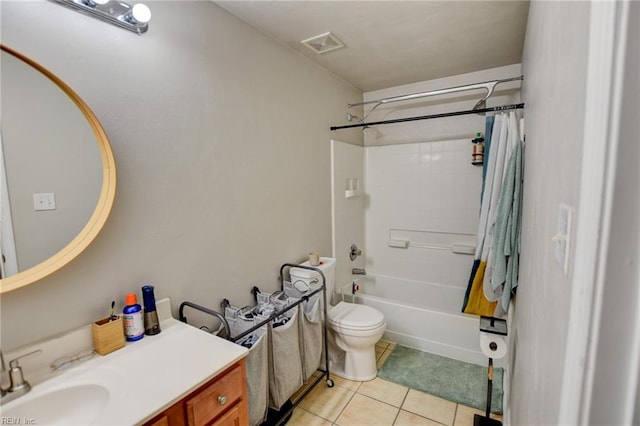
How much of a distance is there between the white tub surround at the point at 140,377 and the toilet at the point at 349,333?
991mm

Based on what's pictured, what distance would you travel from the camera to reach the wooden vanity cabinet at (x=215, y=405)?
0.97 meters

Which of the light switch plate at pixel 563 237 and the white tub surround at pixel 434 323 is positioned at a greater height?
the light switch plate at pixel 563 237

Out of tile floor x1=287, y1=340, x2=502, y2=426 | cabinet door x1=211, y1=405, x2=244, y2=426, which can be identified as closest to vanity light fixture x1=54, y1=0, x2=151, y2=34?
cabinet door x1=211, y1=405, x2=244, y2=426

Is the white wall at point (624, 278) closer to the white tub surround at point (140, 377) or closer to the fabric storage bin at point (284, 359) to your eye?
the white tub surround at point (140, 377)

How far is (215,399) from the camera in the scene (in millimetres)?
1096

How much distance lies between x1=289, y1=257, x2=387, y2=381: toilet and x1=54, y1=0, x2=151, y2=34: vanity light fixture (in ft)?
5.34

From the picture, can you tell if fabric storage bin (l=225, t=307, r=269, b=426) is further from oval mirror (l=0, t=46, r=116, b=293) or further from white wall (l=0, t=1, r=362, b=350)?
oval mirror (l=0, t=46, r=116, b=293)

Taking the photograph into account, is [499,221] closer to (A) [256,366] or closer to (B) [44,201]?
(A) [256,366]

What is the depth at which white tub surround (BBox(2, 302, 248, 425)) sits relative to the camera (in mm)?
900

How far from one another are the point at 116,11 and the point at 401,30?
1.63 meters

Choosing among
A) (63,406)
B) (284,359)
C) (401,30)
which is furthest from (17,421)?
(401,30)

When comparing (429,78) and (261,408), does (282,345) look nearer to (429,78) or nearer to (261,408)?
(261,408)

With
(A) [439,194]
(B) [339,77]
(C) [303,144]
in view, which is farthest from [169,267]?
(A) [439,194]

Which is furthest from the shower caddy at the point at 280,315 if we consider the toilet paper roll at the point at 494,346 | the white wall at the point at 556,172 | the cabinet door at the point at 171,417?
the white wall at the point at 556,172
